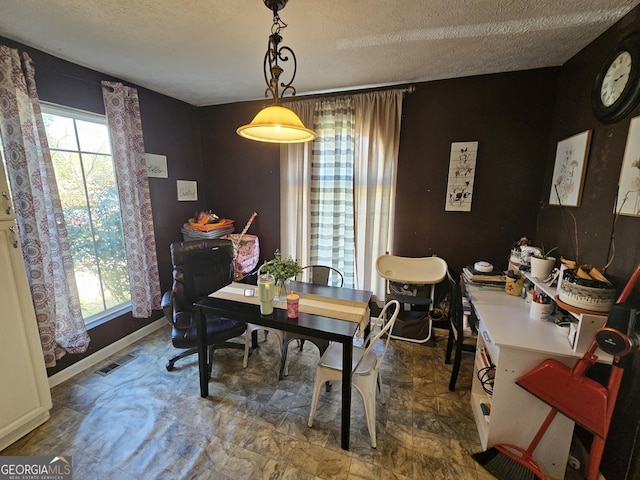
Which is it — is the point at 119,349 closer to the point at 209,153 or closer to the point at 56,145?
the point at 56,145

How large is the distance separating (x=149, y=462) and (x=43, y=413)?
0.92m

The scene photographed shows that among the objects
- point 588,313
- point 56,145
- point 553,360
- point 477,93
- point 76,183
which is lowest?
point 553,360

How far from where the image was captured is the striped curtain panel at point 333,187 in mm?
2938

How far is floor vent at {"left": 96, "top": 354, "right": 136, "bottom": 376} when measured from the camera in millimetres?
2371

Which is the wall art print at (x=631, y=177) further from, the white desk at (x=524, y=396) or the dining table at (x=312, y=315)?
the dining table at (x=312, y=315)

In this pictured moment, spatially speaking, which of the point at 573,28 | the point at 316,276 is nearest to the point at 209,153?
the point at 316,276

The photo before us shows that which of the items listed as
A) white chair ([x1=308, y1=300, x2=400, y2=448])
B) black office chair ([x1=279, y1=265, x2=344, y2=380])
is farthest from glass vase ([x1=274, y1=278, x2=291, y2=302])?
white chair ([x1=308, y1=300, x2=400, y2=448])

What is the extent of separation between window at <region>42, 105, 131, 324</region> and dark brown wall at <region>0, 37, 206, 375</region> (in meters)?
0.14

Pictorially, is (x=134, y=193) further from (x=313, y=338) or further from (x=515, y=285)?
(x=515, y=285)

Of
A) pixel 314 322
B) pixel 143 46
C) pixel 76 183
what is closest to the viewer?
pixel 314 322

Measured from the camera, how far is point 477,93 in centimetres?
254

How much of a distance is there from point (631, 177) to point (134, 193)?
12.2 feet

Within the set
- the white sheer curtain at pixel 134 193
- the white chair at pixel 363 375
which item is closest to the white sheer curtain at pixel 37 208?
the white sheer curtain at pixel 134 193

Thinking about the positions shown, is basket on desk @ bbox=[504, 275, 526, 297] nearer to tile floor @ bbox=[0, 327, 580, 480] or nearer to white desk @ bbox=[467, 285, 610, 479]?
white desk @ bbox=[467, 285, 610, 479]
